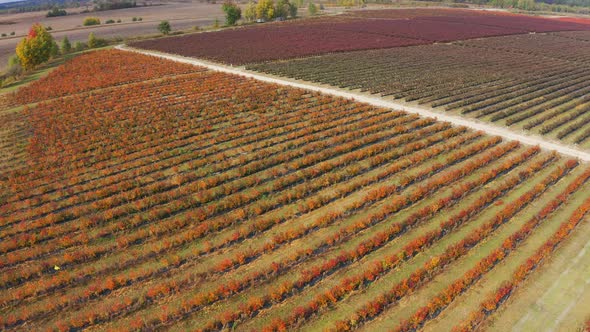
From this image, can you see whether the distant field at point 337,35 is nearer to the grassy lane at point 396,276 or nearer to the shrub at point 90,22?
the shrub at point 90,22

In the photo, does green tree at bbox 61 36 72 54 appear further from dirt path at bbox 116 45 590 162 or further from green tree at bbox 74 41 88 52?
dirt path at bbox 116 45 590 162

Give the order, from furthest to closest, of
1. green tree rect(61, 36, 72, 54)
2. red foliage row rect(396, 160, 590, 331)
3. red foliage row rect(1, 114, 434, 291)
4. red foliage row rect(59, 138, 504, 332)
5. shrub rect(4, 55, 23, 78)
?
green tree rect(61, 36, 72, 54), shrub rect(4, 55, 23, 78), red foliage row rect(1, 114, 434, 291), red foliage row rect(59, 138, 504, 332), red foliage row rect(396, 160, 590, 331)

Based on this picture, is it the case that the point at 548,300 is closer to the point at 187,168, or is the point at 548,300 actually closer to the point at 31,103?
the point at 187,168

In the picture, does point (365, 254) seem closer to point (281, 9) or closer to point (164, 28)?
point (164, 28)

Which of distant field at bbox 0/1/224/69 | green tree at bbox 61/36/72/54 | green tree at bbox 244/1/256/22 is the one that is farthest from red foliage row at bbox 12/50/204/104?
green tree at bbox 244/1/256/22

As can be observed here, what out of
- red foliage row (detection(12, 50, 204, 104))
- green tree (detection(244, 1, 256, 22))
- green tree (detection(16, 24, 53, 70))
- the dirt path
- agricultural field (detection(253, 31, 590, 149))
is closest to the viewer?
the dirt path

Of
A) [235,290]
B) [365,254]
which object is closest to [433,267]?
[365,254]

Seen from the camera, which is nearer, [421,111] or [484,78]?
[421,111]
